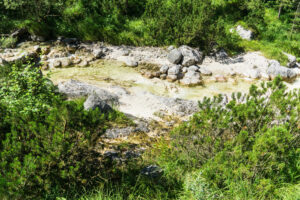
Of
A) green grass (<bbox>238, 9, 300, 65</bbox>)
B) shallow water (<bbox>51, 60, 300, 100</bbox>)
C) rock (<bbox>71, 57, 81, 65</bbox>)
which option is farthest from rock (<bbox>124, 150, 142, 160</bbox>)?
green grass (<bbox>238, 9, 300, 65</bbox>)

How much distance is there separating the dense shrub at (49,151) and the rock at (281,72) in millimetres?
10527

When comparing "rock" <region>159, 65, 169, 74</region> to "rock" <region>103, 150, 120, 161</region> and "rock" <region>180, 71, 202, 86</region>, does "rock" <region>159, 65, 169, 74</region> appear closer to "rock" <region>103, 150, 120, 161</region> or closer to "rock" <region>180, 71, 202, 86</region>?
"rock" <region>180, 71, 202, 86</region>

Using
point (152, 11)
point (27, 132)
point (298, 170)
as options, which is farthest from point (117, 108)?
point (152, 11)

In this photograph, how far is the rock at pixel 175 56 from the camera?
11.3 m

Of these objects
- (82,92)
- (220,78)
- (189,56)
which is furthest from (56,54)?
(220,78)

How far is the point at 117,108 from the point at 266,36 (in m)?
12.4

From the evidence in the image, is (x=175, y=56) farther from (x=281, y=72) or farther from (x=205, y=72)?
(x=281, y=72)

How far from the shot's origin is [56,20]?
1321 cm

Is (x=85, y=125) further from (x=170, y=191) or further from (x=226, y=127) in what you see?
(x=226, y=127)

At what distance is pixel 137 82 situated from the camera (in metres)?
9.96

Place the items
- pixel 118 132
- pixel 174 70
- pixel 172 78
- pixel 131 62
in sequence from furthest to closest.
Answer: pixel 131 62, pixel 174 70, pixel 172 78, pixel 118 132

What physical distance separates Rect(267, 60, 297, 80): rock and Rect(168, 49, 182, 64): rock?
4774 mm

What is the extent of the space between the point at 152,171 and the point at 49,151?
200cm

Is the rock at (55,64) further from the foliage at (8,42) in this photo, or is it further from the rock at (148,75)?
the rock at (148,75)
